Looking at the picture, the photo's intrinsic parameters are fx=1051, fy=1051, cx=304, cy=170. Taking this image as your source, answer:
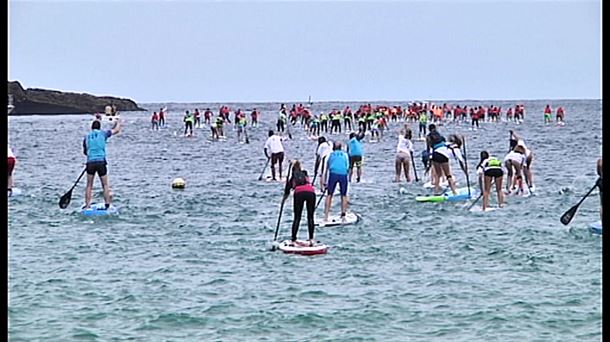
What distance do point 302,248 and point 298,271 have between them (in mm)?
974

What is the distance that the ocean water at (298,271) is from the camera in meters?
9.58

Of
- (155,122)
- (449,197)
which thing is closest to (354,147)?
(449,197)

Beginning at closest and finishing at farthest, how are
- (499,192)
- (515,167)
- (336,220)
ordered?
(336,220)
(499,192)
(515,167)

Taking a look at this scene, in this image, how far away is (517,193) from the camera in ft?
63.6

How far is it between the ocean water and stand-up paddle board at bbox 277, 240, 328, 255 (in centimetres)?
12

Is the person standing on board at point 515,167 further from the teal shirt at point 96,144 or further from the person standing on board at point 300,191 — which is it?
the teal shirt at point 96,144

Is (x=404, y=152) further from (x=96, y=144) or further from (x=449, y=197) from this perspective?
(x=96, y=144)

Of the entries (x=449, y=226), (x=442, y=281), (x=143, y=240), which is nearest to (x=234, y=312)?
(x=442, y=281)

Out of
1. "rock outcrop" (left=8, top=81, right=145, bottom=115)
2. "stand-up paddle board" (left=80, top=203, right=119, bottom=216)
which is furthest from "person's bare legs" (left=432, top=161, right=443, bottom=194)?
"rock outcrop" (left=8, top=81, right=145, bottom=115)

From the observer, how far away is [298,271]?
39.5 ft

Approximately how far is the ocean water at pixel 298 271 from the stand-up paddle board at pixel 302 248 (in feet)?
0.40

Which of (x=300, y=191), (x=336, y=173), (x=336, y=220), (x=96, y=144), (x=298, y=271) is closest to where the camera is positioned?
(x=298, y=271)

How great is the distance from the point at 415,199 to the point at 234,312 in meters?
9.34

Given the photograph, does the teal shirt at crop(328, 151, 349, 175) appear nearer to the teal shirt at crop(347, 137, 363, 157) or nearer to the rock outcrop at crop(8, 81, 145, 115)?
the teal shirt at crop(347, 137, 363, 157)
